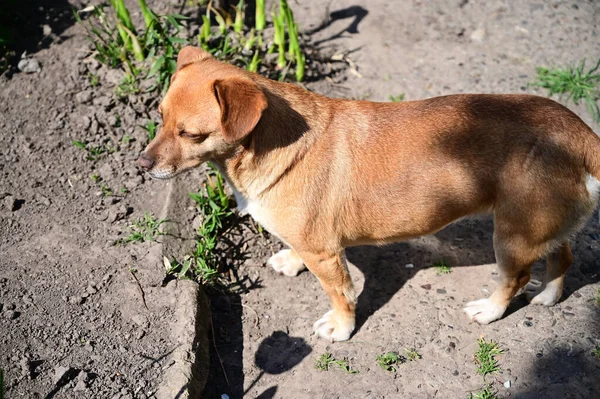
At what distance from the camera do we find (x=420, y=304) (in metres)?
4.92

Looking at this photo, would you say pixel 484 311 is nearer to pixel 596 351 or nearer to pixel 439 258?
pixel 439 258

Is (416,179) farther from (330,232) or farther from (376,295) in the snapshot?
(376,295)

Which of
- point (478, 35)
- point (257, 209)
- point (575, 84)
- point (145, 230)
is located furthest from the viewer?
point (478, 35)

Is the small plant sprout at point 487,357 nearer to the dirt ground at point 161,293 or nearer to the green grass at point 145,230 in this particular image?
the dirt ground at point 161,293

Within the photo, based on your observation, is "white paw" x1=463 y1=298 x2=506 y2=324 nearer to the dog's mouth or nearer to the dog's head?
the dog's head

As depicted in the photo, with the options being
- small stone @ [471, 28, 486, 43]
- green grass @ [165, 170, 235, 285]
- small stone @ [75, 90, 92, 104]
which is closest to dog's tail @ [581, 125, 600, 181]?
green grass @ [165, 170, 235, 285]

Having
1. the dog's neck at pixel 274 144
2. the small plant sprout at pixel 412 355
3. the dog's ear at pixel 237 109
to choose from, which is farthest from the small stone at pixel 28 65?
the small plant sprout at pixel 412 355

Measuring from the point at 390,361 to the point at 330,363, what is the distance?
0.45 metres

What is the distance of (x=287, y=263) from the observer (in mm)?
5086

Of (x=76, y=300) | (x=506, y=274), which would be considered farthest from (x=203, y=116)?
(x=506, y=274)

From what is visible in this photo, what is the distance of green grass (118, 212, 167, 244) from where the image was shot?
16.0ft

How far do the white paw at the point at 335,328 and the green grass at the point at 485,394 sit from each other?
994 mm

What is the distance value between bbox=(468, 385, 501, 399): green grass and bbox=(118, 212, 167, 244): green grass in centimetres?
269

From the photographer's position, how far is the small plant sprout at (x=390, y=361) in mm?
4449
